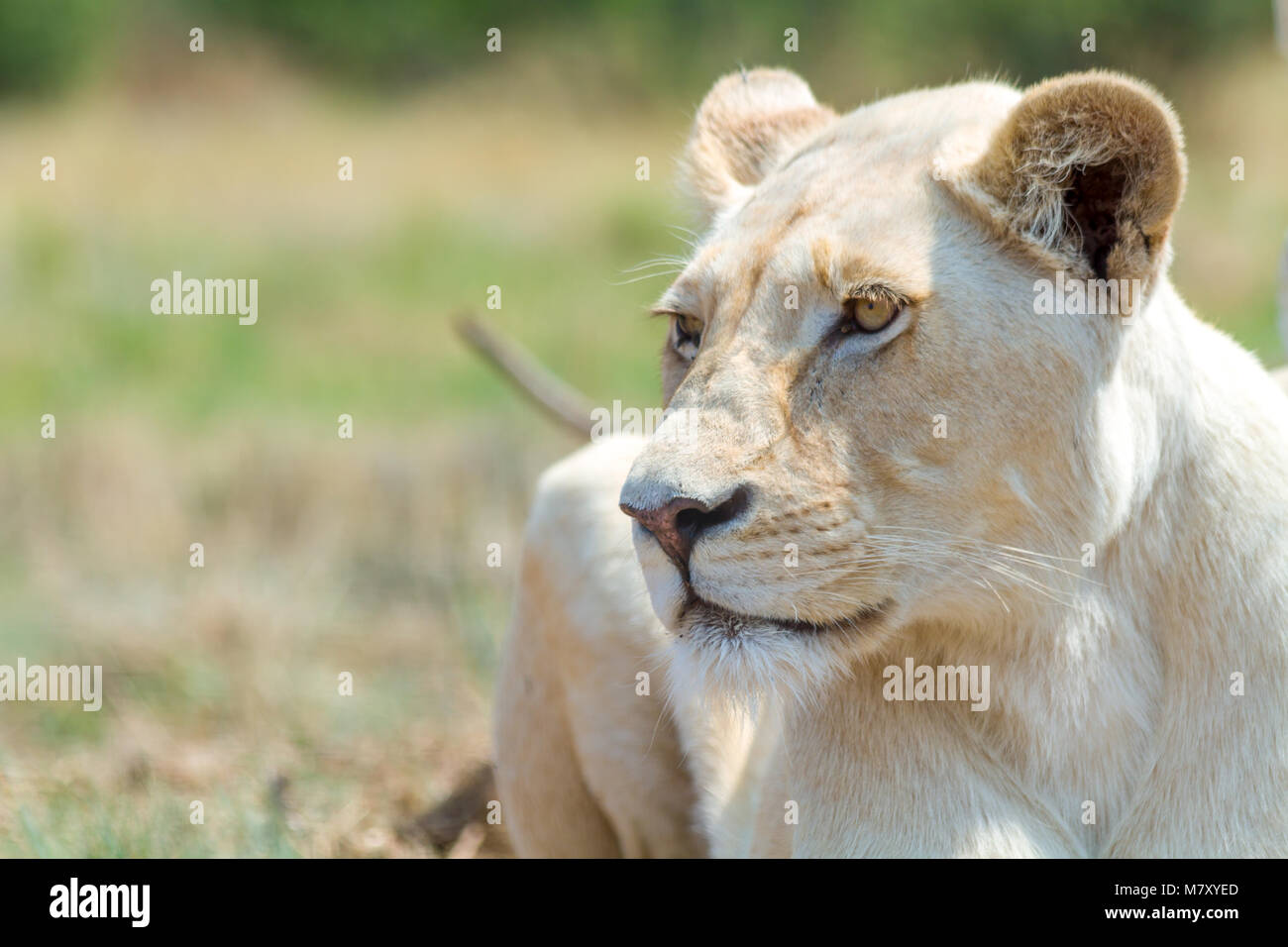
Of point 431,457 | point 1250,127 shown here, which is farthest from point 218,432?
point 1250,127

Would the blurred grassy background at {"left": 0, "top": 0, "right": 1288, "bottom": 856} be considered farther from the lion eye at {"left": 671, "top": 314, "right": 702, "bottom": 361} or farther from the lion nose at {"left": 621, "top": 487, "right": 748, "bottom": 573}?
the lion nose at {"left": 621, "top": 487, "right": 748, "bottom": 573}

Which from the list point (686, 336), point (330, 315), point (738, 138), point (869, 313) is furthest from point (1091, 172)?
point (330, 315)

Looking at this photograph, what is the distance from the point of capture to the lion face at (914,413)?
2451 mm

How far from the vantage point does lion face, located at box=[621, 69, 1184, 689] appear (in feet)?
8.04

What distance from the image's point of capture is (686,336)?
291 cm

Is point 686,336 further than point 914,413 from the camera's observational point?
Yes

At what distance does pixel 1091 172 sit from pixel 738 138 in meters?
1.08

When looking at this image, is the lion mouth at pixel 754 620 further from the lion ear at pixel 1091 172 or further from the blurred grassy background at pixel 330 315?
the blurred grassy background at pixel 330 315

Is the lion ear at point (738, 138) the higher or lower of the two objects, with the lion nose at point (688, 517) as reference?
higher

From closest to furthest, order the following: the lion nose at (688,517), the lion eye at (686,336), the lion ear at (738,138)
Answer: the lion nose at (688,517) < the lion eye at (686,336) < the lion ear at (738,138)

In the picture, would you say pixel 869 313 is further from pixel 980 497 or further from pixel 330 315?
pixel 330 315

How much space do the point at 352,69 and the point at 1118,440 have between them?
28.6 m

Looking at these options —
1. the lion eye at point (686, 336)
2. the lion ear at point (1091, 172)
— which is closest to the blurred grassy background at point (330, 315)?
the lion eye at point (686, 336)

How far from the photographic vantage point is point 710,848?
3.61m
